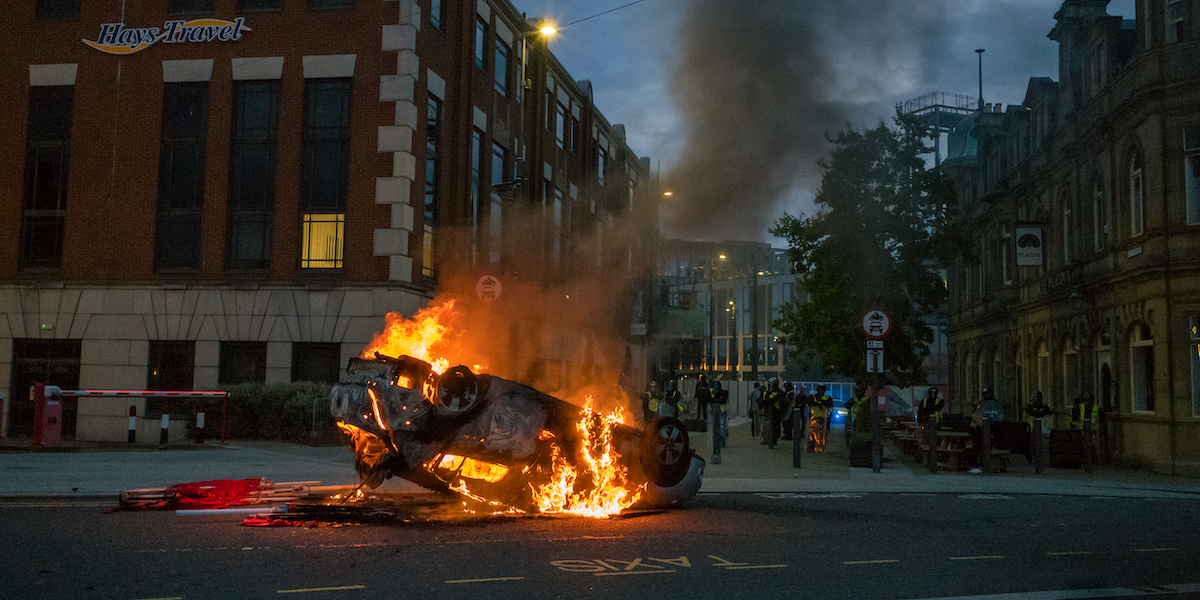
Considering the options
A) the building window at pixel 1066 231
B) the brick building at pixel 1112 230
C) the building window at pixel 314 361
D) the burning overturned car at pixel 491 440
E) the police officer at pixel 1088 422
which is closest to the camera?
the burning overturned car at pixel 491 440

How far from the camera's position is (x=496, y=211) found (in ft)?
87.1

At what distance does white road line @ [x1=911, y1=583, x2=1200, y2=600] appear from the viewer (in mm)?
→ 6031

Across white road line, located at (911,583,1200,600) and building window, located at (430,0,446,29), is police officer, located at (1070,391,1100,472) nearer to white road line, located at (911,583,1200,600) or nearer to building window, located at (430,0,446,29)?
white road line, located at (911,583,1200,600)

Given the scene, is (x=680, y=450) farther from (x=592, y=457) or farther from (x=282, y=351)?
(x=282, y=351)

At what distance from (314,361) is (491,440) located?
43.5 ft

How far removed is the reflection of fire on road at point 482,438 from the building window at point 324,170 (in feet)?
39.7

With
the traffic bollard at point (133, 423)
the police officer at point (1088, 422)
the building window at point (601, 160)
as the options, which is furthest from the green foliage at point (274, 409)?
the building window at point (601, 160)

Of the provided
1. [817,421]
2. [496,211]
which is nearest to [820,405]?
[817,421]

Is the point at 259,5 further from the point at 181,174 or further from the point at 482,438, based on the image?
the point at 482,438

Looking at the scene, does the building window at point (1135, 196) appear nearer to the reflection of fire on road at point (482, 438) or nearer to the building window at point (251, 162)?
the reflection of fire on road at point (482, 438)

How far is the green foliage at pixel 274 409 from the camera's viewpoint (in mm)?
18234

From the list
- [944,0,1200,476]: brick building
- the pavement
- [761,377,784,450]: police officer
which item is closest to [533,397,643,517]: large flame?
the pavement

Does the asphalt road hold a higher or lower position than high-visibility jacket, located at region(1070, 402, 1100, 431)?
lower

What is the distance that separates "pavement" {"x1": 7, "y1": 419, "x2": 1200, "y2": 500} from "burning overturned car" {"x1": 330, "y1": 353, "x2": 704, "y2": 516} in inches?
113
